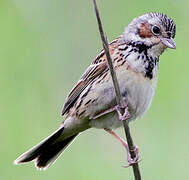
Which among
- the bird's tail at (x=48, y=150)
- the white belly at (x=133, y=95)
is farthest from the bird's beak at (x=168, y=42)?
the bird's tail at (x=48, y=150)

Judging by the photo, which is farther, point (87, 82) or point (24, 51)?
point (24, 51)

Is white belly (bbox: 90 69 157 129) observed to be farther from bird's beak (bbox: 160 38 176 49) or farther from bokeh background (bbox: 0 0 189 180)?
bokeh background (bbox: 0 0 189 180)

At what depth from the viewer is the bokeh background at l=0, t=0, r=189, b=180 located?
564 centimetres

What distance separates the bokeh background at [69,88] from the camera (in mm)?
A: 5645

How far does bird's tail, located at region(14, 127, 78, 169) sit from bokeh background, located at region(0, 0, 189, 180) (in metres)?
0.18

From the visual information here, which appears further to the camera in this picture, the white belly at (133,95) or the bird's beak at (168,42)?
the white belly at (133,95)

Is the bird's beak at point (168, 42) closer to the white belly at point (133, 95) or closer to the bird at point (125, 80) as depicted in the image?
the bird at point (125, 80)

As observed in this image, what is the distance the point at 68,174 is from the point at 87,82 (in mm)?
904

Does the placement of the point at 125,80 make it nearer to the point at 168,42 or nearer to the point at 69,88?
the point at 168,42

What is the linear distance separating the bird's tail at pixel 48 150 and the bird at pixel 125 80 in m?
0.01

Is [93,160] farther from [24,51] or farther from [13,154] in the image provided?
[24,51]

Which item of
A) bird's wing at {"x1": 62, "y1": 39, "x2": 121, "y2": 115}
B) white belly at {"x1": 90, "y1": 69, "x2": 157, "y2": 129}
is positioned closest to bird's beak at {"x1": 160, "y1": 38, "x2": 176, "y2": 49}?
white belly at {"x1": 90, "y1": 69, "x2": 157, "y2": 129}

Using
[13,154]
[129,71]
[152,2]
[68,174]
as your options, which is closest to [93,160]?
[68,174]

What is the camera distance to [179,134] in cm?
558
